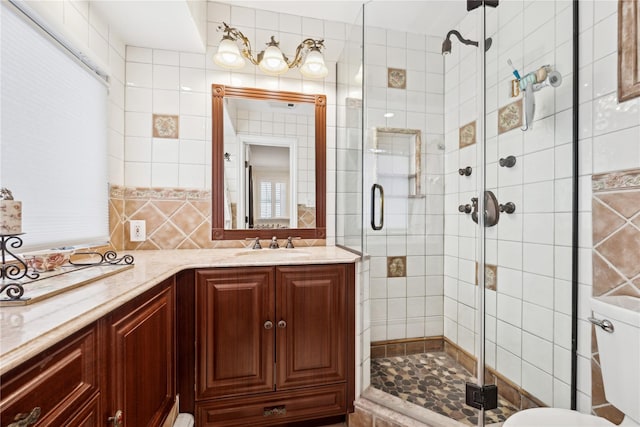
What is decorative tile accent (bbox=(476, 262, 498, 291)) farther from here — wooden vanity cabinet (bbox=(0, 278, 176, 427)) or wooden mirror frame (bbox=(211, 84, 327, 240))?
wooden vanity cabinet (bbox=(0, 278, 176, 427))

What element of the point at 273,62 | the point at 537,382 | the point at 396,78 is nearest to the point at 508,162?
the point at 396,78

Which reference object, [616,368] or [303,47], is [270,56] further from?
[616,368]

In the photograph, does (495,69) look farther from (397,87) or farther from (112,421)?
(112,421)

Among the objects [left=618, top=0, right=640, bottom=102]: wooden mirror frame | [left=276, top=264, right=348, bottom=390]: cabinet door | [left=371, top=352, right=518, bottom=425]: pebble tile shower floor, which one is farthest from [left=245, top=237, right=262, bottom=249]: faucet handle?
[left=618, top=0, right=640, bottom=102]: wooden mirror frame

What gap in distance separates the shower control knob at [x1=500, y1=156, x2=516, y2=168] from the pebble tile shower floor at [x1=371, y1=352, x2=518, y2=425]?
111cm

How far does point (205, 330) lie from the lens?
142cm

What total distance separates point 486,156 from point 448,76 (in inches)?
26.2

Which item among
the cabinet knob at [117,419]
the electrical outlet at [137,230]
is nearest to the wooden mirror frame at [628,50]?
the cabinet knob at [117,419]

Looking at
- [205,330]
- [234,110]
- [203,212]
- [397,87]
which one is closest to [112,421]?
[205,330]

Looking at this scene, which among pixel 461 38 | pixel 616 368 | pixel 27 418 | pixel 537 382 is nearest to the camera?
pixel 27 418

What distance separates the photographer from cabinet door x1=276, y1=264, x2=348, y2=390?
1482 mm

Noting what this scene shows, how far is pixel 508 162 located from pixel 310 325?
134 centimetres

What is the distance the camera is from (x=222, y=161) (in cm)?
201

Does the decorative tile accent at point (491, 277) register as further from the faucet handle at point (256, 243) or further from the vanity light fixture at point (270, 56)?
the vanity light fixture at point (270, 56)
